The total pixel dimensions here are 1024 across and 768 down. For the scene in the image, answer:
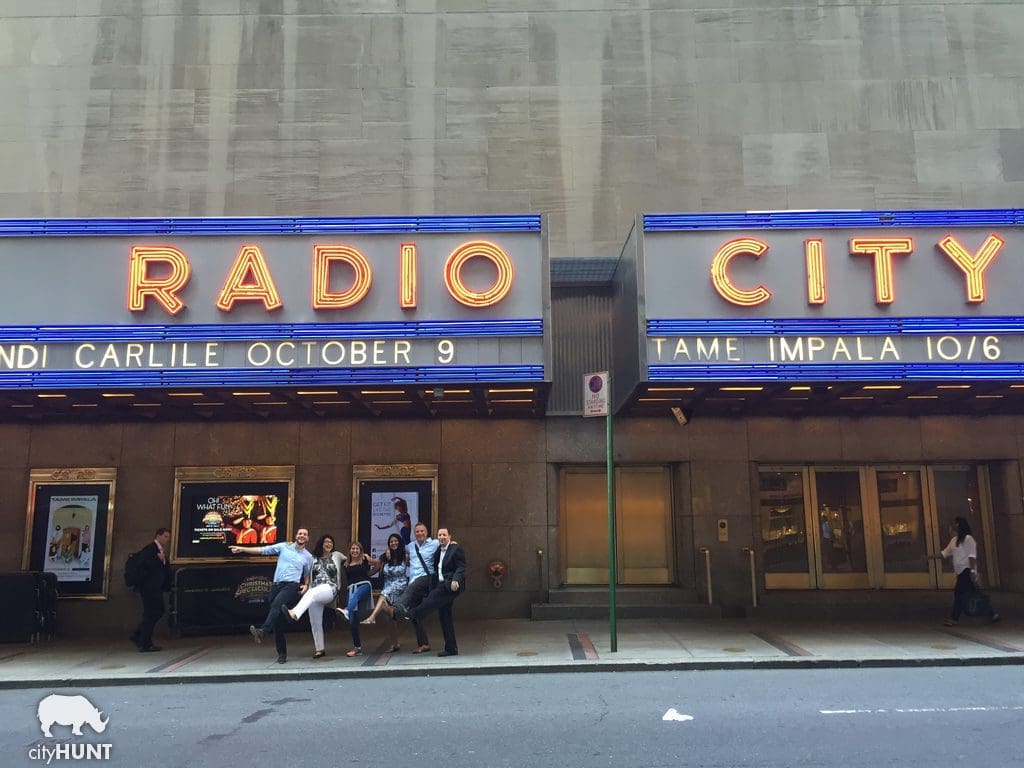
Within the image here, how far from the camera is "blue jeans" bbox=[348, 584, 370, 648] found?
1067 cm

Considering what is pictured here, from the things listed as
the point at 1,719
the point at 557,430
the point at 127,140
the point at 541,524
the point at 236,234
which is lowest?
the point at 1,719

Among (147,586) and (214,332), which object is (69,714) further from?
(214,332)

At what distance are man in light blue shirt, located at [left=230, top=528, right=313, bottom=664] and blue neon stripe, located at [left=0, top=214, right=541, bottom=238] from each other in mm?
4302

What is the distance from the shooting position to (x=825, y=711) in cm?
743

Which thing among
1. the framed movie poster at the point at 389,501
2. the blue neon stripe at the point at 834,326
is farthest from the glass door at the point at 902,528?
the framed movie poster at the point at 389,501

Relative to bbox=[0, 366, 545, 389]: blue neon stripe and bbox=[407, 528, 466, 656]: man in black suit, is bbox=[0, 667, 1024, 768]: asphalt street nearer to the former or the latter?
bbox=[407, 528, 466, 656]: man in black suit

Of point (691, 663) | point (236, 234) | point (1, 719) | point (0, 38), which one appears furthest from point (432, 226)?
point (0, 38)

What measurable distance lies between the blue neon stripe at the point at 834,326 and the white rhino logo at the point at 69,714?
793 centimetres

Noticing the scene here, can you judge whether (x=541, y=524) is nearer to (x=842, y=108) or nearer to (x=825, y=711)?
(x=825, y=711)

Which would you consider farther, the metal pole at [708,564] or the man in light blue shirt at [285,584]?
the metal pole at [708,564]

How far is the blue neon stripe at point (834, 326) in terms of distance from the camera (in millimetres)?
11172

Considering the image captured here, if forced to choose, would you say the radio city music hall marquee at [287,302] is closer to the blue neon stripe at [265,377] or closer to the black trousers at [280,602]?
the blue neon stripe at [265,377]

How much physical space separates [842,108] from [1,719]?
1685 centimetres

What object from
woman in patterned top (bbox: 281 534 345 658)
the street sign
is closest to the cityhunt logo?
woman in patterned top (bbox: 281 534 345 658)
